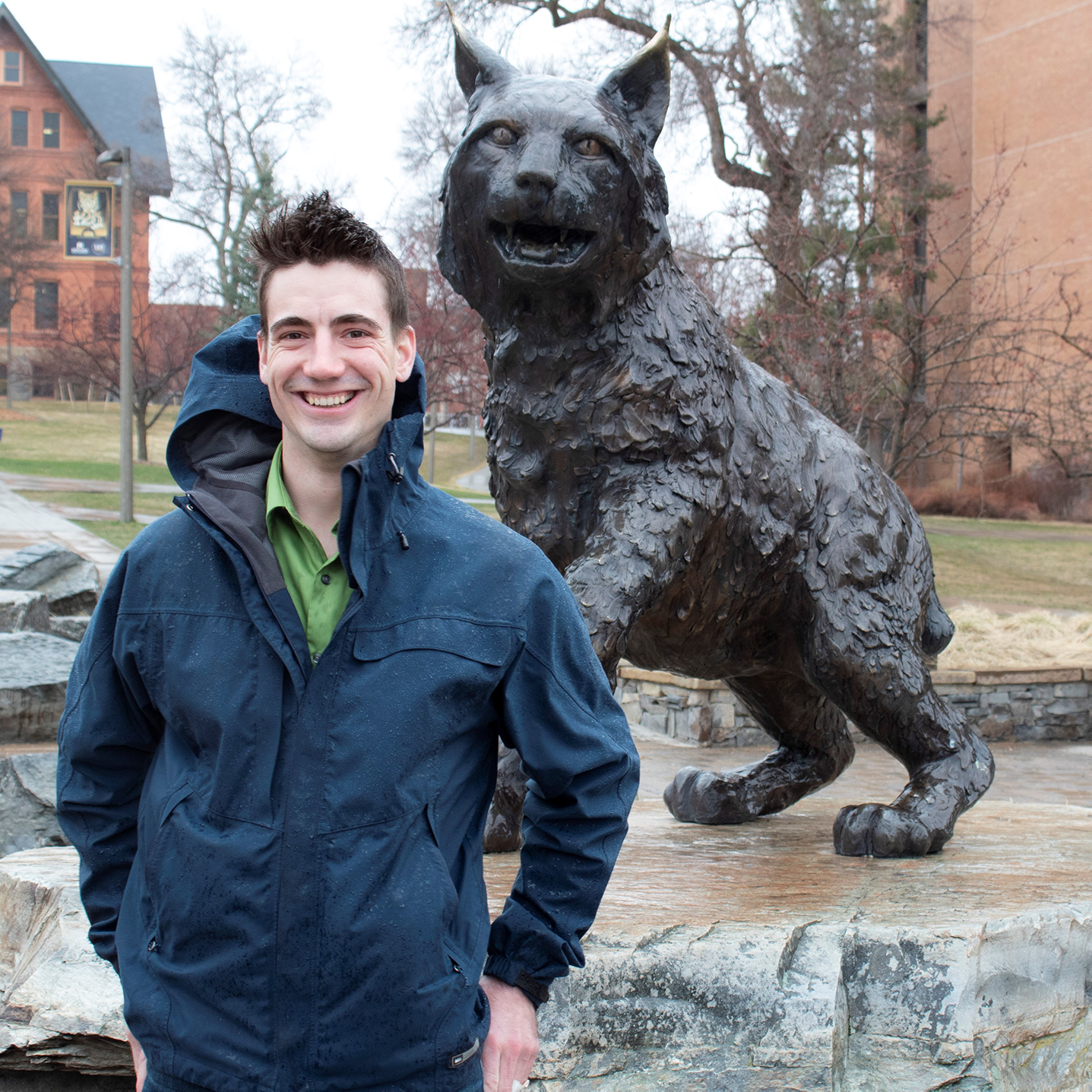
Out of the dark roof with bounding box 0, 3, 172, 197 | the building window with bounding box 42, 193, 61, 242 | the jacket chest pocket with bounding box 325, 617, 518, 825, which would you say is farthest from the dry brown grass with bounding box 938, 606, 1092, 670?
the building window with bounding box 42, 193, 61, 242

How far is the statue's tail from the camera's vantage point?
3641 mm

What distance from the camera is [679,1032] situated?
2623 millimetres

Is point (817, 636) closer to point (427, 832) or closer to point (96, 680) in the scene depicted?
point (427, 832)

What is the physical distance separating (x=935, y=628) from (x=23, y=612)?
6228mm

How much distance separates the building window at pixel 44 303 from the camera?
41719mm

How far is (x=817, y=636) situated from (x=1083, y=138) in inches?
1005

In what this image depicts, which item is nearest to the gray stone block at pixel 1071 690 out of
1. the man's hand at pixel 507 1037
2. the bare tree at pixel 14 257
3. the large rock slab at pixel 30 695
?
the large rock slab at pixel 30 695

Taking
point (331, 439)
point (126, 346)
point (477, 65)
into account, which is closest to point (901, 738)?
point (477, 65)

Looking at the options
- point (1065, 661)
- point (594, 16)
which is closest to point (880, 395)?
point (1065, 661)

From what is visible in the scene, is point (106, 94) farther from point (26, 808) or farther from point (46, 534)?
point (26, 808)

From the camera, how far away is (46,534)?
14406mm

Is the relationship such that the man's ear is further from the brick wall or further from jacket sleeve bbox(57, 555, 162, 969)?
the brick wall

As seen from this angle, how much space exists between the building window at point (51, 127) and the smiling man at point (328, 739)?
160ft

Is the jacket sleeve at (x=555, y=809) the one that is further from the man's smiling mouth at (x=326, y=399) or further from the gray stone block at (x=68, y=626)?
the gray stone block at (x=68, y=626)
